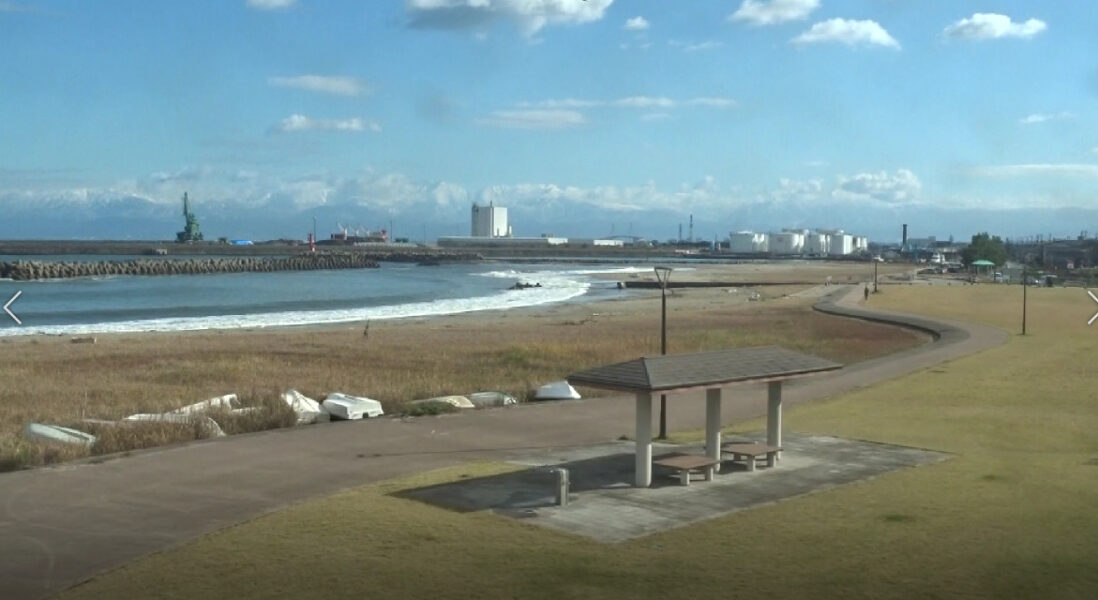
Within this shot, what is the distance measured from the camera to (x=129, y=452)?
47.2ft

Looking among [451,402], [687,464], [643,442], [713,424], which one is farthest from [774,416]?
[451,402]

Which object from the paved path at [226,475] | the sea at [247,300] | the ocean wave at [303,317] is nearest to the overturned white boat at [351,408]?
the paved path at [226,475]

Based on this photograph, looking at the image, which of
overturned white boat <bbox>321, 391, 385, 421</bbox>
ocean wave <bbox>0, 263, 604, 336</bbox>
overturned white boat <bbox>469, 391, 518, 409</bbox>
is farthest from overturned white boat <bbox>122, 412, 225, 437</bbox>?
ocean wave <bbox>0, 263, 604, 336</bbox>

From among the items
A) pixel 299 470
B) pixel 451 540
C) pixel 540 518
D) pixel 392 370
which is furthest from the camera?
pixel 392 370

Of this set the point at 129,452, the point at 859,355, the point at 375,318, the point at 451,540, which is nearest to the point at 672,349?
the point at 859,355

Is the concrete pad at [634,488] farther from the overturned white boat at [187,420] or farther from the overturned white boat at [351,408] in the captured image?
the overturned white boat at [187,420]

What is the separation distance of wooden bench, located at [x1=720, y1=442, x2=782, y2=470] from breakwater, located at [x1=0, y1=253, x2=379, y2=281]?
106 m

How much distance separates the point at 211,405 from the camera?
17.8 metres

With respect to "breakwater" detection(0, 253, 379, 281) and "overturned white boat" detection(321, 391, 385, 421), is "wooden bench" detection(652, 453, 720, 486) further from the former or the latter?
"breakwater" detection(0, 253, 379, 281)

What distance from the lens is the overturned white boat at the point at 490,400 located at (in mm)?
19391

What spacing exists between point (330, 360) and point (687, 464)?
17714 millimetres

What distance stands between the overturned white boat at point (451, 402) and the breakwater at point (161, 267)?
326 ft

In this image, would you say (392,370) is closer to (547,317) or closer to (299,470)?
(299,470)

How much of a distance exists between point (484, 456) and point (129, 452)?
464cm
